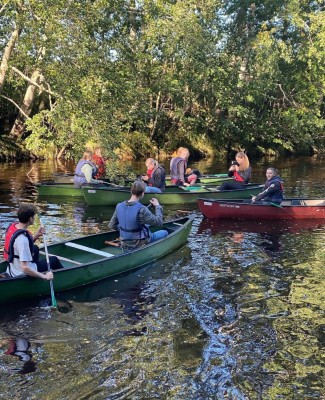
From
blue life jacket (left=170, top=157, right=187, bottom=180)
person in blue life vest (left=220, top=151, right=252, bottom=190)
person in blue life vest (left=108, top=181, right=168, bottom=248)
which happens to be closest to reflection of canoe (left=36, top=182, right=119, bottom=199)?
blue life jacket (left=170, top=157, right=187, bottom=180)

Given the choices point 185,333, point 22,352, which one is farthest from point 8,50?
point 185,333

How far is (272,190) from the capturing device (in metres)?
11.5

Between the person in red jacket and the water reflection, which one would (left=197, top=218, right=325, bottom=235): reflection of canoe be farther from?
the water reflection

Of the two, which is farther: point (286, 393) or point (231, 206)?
point (231, 206)

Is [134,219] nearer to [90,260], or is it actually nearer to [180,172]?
[90,260]

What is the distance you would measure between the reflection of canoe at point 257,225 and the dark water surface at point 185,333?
1369 millimetres

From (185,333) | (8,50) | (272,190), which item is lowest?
(185,333)

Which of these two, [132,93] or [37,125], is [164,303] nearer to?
[37,125]

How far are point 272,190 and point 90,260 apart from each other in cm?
530

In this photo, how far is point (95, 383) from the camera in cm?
452

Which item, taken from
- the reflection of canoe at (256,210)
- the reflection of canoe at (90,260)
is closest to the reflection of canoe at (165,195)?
the reflection of canoe at (256,210)

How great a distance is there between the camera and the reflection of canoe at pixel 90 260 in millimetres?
6238

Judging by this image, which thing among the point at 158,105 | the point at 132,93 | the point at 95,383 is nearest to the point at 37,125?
the point at 132,93

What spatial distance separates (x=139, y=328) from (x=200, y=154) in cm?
2449
